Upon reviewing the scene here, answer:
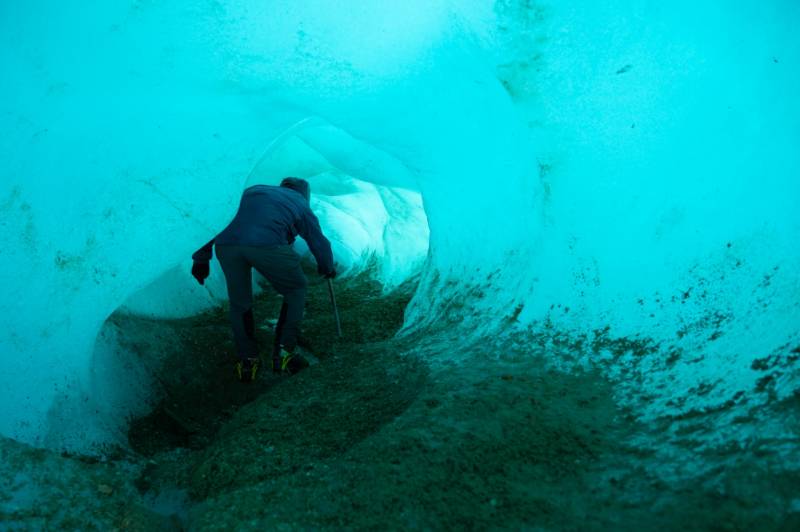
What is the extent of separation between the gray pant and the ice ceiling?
1.81 feet

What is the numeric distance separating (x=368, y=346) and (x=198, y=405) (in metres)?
1.16

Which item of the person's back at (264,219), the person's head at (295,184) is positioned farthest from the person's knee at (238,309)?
the person's head at (295,184)

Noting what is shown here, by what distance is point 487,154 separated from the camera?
13.4ft

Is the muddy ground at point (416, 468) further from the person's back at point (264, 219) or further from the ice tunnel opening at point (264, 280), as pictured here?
the person's back at point (264, 219)

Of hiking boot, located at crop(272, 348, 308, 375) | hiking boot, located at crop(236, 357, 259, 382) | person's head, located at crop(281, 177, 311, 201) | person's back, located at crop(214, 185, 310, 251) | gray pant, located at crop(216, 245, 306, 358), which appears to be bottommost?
hiking boot, located at crop(236, 357, 259, 382)

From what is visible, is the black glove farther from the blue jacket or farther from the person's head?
the person's head

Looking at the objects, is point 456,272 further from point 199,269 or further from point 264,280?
point 264,280

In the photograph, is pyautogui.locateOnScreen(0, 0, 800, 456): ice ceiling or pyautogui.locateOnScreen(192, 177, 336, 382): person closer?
pyautogui.locateOnScreen(0, 0, 800, 456): ice ceiling

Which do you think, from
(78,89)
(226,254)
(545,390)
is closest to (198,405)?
(226,254)

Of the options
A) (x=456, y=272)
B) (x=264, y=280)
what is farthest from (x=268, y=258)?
(x=264, y=280)

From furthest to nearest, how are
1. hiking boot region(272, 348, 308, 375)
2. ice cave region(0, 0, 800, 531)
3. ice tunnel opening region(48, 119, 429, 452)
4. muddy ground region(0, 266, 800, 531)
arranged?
hiking boot region(272, 348, 308, 375), ice tunnel opening region(48, 119, 429, 452), ice cave region(0, 0, 800, 531), muddy ground region(0, 266, 800, 531)

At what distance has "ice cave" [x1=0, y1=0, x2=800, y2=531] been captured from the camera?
6.02ft

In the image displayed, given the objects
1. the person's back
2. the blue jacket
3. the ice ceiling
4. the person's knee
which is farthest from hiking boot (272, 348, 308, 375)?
the ice ceiling

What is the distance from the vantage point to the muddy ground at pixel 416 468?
158 cm
